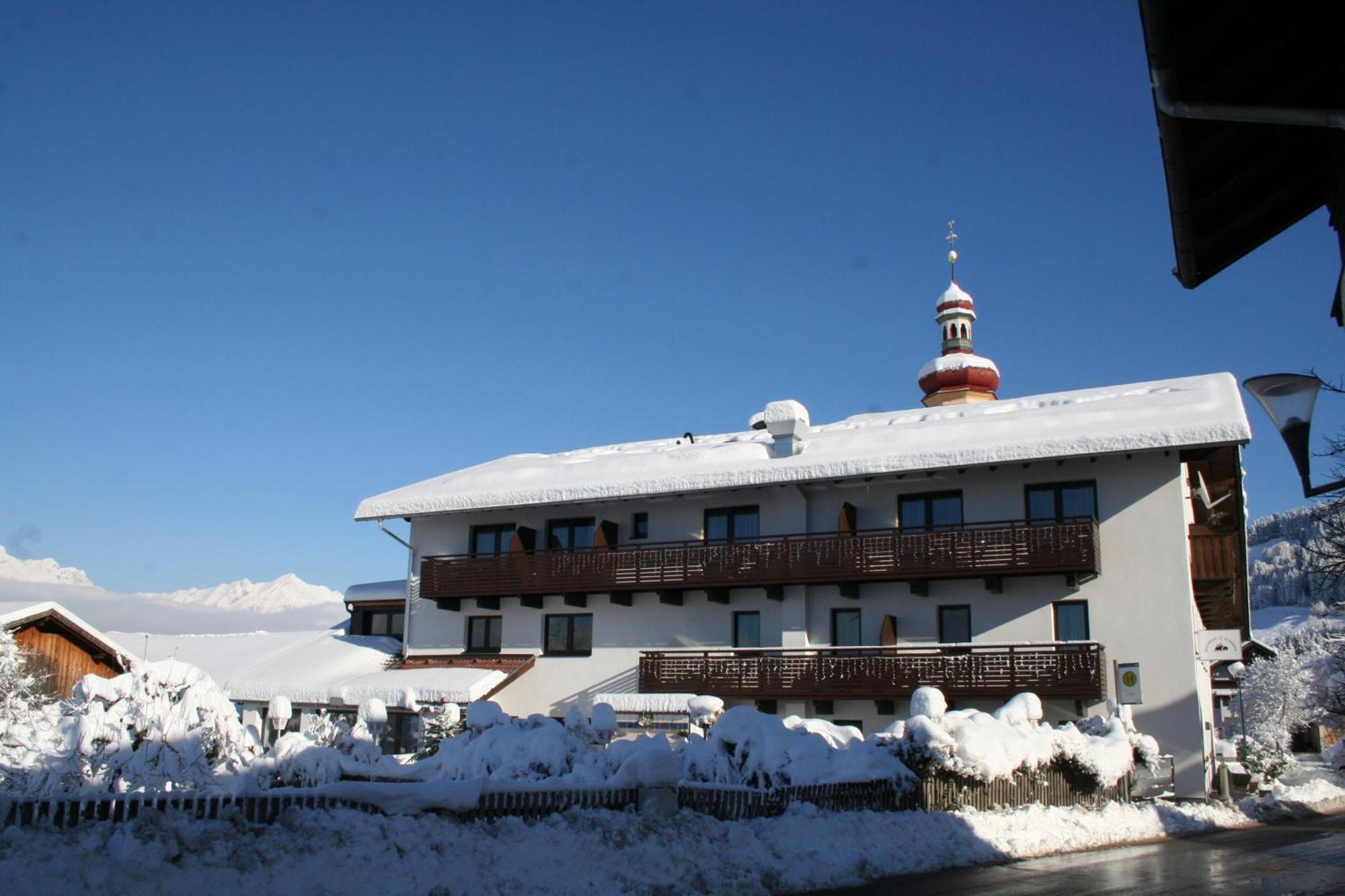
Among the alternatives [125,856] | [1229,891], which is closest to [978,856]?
[1229,891]

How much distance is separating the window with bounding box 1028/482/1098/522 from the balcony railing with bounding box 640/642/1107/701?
340 cm

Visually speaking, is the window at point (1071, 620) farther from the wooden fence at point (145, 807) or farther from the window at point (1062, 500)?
the wooden fence at point (145, 807)

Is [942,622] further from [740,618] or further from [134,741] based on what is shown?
[134,741]

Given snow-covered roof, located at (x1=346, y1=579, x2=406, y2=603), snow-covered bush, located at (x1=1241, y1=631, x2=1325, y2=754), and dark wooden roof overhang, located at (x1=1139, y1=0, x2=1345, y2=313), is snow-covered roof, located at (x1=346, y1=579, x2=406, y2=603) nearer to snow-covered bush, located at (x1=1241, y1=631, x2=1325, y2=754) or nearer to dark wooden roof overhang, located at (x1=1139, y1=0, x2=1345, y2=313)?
dark wooden roof overhang, located at (x1=1139, y1=0, x2=1345, y2=313)

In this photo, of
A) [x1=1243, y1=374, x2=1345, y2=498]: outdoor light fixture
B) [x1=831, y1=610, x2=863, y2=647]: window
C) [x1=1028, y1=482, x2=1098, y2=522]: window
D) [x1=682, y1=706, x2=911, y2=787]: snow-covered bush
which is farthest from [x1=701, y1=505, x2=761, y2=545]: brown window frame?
[x1=1243, y1=374, x2=1345, y2=498]: outdoor light fixture

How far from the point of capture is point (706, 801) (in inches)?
590

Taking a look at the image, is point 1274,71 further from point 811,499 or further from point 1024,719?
point 811,499

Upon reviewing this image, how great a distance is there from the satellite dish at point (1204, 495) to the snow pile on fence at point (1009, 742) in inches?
317

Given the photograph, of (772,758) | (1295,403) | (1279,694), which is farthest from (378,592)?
(1279,694)

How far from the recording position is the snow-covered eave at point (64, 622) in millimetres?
31328

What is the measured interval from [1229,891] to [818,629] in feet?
58.4

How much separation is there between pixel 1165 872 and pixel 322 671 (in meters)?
25.8

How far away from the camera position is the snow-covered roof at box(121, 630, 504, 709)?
1248 inches

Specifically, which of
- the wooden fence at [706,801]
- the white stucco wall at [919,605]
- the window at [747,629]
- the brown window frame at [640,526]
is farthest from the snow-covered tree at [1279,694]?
the wooden fence at [706,801]
